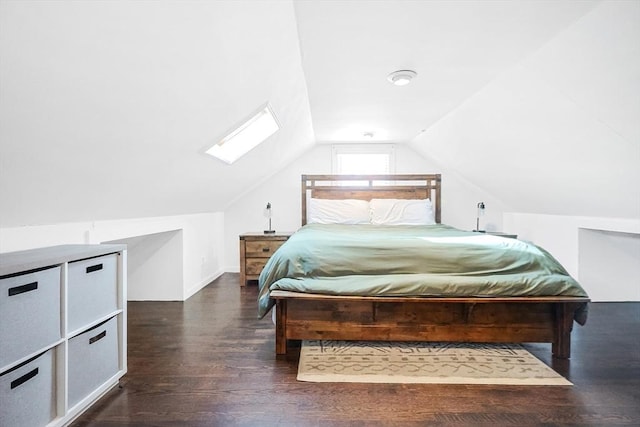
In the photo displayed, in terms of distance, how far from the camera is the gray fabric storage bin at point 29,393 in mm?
1163

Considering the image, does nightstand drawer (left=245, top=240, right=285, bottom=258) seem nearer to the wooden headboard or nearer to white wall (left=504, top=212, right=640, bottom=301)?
the wooden headboard

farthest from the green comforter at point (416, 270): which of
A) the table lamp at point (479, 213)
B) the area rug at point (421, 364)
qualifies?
the table lamp at point (479, 213)

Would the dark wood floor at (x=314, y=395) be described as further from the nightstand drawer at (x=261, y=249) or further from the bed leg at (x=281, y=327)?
the nightstand drawer at (x=261, y=249)

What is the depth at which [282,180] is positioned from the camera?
4.64 meters

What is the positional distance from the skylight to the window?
5.44ft

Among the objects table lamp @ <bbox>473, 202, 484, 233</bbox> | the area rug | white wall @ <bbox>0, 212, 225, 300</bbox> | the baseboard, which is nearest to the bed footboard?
the area rug

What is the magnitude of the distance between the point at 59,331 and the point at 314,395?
1224mm

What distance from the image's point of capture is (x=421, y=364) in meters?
1.97

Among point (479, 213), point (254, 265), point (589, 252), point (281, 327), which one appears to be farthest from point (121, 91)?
point (479, 213)

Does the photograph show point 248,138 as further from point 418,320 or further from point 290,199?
point 418,320

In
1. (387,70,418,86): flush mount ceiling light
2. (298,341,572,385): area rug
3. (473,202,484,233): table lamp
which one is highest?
(387,70,418,86): flush mount ceiling light

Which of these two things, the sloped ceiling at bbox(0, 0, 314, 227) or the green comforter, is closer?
the sloped ceiling at bbox(0, 0, 314, 227)

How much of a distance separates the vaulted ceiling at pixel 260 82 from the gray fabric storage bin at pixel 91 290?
405 millimetres

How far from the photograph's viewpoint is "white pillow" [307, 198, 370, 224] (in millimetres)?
4020
